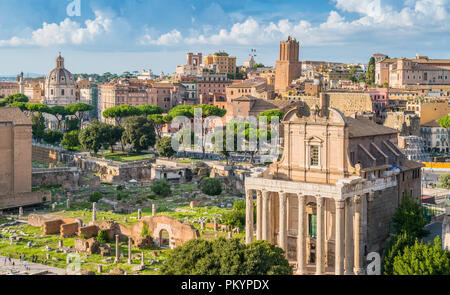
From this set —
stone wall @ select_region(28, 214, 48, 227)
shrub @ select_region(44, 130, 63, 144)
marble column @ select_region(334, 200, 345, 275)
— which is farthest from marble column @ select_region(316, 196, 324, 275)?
shrub @ select_region(44, 130, 63, 144)

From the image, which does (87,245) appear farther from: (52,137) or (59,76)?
(59,76)

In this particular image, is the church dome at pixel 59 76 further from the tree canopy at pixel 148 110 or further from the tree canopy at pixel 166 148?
the tree canopy at pixel 166 148

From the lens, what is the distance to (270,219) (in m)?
33.3

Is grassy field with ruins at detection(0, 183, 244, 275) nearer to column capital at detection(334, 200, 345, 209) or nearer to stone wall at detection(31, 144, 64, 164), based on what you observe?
column capital at detection(334, 200, 345, 209)

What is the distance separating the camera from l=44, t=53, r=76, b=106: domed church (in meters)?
132

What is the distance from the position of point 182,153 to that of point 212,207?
28.7 metres

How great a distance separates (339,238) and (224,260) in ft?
20.6

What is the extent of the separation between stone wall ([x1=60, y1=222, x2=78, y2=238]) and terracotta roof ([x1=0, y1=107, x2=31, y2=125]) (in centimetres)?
1659

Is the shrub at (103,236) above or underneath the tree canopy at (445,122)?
underneath

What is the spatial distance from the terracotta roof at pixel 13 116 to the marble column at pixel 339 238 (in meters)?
35.0

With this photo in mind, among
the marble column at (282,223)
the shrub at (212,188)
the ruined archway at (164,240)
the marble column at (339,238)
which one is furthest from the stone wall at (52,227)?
the marble column at (339,238)

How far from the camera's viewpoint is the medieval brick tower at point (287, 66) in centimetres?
11688
